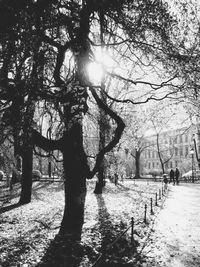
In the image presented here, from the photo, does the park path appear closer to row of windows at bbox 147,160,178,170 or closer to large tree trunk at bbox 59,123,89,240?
large tree trunk at bbox 59,123,89,240

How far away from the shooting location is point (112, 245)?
202 inches

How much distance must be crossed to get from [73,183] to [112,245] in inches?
129

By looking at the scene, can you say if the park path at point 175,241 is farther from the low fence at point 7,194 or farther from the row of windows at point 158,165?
the row of windows at point 158,165

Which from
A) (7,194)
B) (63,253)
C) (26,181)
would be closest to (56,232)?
(63,253)

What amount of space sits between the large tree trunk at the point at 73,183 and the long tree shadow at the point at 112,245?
106cm

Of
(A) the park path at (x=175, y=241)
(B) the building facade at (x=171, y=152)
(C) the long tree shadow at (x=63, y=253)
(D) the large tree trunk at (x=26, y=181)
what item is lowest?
(A) the park path at (x=175, y=241)

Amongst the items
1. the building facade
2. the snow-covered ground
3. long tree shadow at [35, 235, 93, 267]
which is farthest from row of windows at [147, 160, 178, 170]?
long tree shadow at [35, 235, 93, 267]

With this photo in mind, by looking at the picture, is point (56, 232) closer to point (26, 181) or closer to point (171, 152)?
point (26, 181)

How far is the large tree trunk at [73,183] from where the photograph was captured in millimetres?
8141

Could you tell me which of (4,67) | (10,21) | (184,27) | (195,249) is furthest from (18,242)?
(184,27)

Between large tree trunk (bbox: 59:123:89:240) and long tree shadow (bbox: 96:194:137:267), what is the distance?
106 centimetres

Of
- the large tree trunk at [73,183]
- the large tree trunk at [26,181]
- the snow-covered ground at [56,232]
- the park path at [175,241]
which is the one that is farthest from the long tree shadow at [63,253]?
the large tree trunk at [26,181]

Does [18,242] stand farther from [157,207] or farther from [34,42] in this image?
[157,207]

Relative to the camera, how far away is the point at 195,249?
728 centimetres
